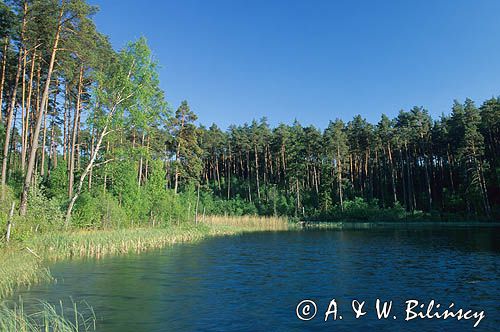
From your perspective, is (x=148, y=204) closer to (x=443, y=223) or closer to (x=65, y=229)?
(x=65, y=229)

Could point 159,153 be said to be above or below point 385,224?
above

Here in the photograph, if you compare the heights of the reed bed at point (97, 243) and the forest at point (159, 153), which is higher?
the forest at point (159, 153)

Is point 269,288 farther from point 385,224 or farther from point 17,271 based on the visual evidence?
point 385,224

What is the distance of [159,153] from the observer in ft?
185

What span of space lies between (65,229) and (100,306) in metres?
14.5

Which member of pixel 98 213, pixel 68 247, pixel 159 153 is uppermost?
pixel 159 153

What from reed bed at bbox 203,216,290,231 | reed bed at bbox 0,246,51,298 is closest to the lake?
reed bed at bbox 0,246,51,298

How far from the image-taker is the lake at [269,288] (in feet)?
32.7

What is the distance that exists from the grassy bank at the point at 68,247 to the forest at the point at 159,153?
4.88ft

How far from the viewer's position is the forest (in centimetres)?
2577

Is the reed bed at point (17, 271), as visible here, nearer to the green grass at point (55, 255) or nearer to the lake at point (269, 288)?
the green grass at point (55, 255)

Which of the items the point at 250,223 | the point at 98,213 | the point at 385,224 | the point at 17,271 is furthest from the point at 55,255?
the point at 385,224

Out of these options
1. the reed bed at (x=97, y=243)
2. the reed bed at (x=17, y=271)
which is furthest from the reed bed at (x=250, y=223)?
the reed bed at (x=17, y=271)

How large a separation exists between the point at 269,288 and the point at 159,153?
44944mm
